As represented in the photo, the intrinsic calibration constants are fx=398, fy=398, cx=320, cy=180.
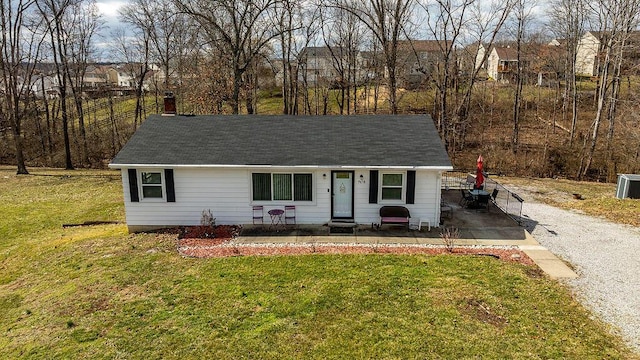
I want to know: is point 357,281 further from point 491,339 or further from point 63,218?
point 63,218

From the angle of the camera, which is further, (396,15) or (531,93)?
(531,93)

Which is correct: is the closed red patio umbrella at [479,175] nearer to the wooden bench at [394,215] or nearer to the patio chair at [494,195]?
the patio chair at [494,195]

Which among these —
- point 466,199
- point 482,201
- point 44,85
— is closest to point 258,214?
point 466,199

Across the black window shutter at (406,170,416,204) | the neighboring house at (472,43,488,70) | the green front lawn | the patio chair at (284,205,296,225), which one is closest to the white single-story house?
the black window shutter at (406,170,416,204)

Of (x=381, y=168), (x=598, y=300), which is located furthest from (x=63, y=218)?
(x=598, y=300)

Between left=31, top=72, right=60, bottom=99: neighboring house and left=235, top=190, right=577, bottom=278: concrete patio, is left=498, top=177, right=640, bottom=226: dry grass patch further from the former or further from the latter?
left=31, top=72, right=60, bottom=99: neighboring house

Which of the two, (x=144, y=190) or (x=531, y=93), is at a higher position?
(x=531, y=93)
